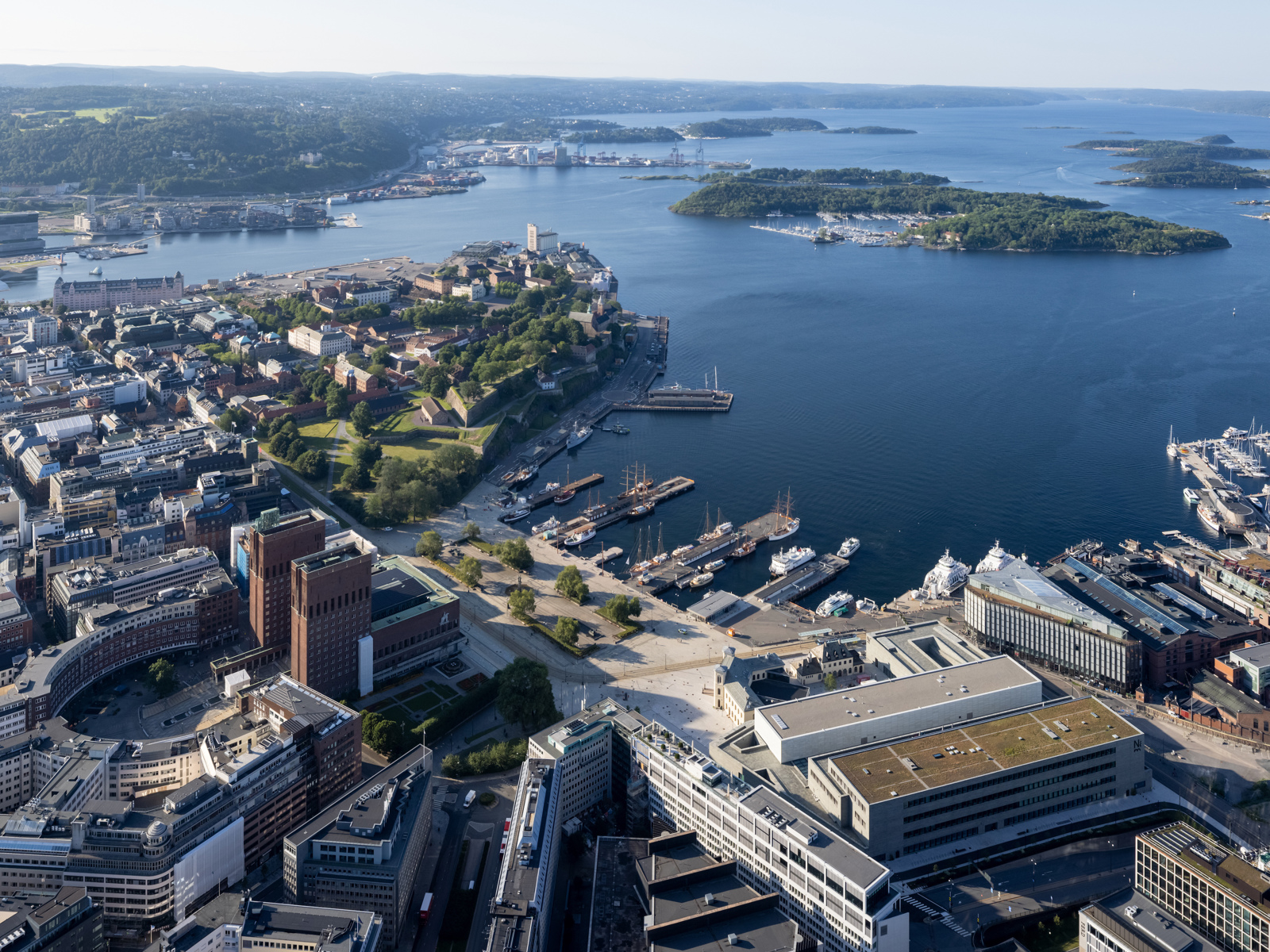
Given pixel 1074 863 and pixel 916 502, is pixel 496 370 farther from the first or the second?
pixel 1074 863

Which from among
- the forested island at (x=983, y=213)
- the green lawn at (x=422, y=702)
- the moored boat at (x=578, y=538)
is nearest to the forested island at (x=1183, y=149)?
the forested island at (x=983, y=213)

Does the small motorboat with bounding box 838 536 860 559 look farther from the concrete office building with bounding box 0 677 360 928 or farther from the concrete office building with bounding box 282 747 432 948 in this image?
the concrete office building with bounding box 282 747 432 948

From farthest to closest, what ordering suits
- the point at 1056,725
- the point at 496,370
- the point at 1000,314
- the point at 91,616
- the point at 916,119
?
the point at 916,119
the point at 1000,314
the point at 496,370
the point at 91,616
the point at 1056,725

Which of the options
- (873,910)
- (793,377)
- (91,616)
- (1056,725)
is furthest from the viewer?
(793,377)

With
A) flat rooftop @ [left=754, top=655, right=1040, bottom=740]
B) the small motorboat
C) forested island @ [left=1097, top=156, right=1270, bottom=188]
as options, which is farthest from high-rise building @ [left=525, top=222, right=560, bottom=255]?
forested island @ [left=1097, top=156, right=1270, bottom=188]

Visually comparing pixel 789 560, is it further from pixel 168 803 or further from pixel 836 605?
pixel 168 803

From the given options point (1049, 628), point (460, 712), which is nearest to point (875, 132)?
point (1049, 628)

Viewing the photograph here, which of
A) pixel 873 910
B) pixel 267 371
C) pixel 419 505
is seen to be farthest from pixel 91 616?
pixel 267 371
